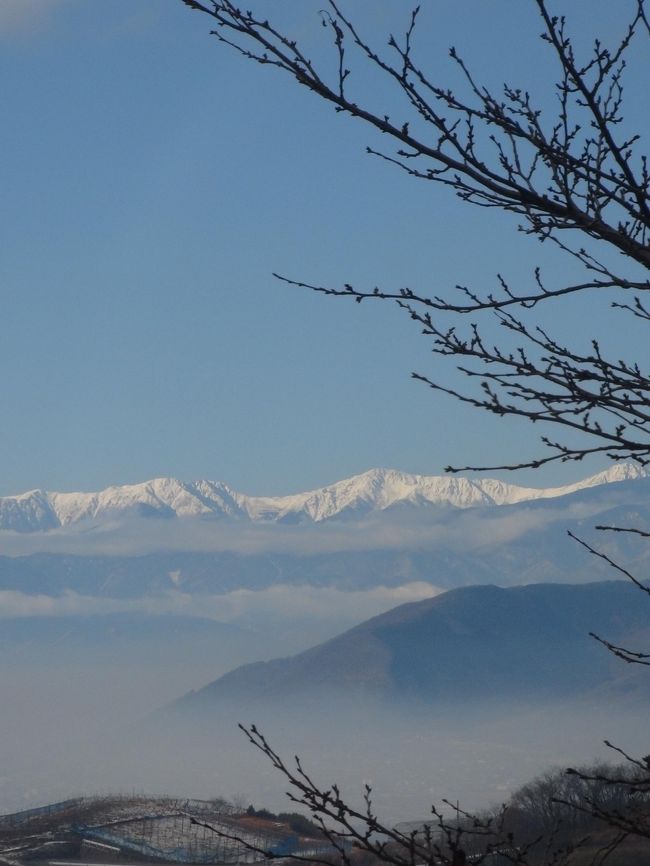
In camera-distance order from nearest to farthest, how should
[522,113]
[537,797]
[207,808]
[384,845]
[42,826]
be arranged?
[384,845], [522,113], [537,797], [42,826], [207,808]

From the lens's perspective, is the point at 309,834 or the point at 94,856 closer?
the point at 94,856

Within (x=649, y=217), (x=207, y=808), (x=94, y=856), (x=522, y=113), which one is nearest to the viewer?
(x=649, y=217)

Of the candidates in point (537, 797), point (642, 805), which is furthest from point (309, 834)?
point (642, 805)

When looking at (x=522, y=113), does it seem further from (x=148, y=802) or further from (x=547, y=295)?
(x=148, y=802)

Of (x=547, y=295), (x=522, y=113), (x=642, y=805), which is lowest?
(x=642, y=805)

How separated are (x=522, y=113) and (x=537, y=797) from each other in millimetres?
76070

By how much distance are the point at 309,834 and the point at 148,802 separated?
2375 cm

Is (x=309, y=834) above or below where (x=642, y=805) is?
below

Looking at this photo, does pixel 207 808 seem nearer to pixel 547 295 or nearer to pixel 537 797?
pixel 537 797

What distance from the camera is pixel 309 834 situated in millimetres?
95750

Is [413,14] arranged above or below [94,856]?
above

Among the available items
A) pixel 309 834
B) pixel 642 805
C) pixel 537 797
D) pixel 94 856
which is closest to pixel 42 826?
pixel 94 856

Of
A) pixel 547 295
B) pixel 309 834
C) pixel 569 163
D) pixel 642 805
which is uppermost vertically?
pixel 569 163

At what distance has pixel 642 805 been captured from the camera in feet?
19.0
